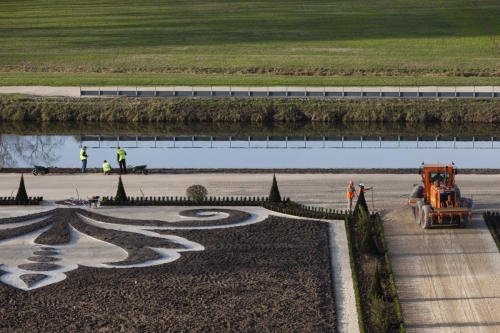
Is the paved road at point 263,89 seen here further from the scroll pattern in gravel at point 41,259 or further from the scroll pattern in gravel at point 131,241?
the scroll pattern in gravel at point 41,259

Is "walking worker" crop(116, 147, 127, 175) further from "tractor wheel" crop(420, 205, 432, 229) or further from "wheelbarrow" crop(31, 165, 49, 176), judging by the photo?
"tractor wheel" crop(420, 205, 432, 229)

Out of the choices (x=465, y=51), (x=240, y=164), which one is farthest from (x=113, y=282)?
(x=465, y=51)

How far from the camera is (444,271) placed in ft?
119

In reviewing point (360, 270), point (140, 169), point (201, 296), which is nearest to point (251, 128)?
point (140, 169)

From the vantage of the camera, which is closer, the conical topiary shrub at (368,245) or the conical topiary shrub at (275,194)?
the conical topiary shrub at (368,245)

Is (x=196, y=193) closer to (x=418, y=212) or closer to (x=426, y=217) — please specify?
(x=418, y=212)

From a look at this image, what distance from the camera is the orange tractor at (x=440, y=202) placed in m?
41.2

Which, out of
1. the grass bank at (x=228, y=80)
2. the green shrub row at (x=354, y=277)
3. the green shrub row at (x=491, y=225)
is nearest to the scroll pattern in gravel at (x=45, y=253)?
the green shrub row at (x=354, y=277)

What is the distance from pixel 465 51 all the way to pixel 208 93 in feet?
131

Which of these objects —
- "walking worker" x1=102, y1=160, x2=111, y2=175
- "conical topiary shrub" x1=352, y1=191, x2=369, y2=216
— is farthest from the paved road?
"conical topiary shrub" x1=352, y1=191, x2=369, y2=216

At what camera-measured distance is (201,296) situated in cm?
3400

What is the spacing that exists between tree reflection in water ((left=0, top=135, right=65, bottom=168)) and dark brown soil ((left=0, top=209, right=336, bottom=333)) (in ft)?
88.0

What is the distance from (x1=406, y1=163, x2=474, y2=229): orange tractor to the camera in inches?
1622

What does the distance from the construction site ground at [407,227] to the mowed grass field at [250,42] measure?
3717 centimetres
